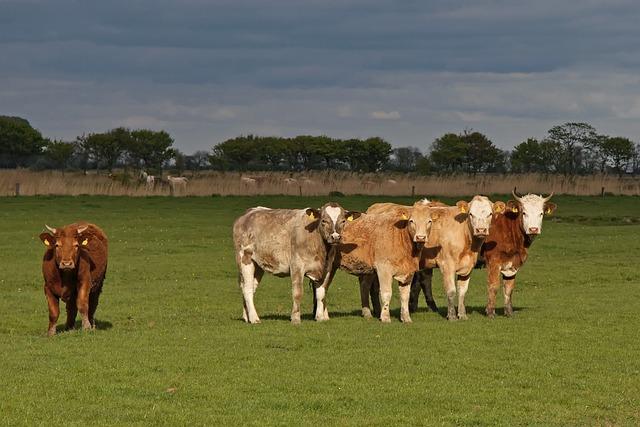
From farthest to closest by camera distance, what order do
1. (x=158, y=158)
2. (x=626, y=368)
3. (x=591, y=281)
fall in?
(x=158, y=158)
(x=591, y=281)
(x=626, y=368)

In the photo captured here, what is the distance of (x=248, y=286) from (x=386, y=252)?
7.94 feet

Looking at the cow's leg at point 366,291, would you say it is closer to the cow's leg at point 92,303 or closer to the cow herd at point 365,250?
the cow herd at point 365,250

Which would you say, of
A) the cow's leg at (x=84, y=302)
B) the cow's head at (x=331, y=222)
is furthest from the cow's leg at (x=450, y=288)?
A: the cow's leg at (x=84, y=302)

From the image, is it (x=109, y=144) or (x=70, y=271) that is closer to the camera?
(x=70, y=271)

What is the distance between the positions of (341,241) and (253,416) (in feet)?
23.3

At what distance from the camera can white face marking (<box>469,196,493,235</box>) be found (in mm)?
17797

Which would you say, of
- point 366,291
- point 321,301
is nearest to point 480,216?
point 366,291

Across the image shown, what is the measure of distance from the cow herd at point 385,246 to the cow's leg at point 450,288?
2 cm

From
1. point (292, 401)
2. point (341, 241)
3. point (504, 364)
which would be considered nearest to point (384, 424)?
point (292, 401)

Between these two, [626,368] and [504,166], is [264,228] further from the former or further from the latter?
[504,166]

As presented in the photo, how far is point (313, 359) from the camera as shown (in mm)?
13641

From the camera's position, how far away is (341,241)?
1742cm

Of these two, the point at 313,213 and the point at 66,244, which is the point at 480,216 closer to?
the point at 313,213

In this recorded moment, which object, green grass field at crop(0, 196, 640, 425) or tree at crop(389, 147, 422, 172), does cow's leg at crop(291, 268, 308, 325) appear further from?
tree at crop(389, 147, 422, 172)
